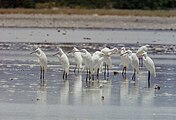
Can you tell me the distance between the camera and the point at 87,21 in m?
48.1

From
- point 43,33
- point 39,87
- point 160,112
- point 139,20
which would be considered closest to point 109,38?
point 43,33

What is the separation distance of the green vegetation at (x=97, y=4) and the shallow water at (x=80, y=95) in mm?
37341

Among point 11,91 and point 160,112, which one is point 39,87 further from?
point 160,112

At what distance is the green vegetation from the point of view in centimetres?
5925

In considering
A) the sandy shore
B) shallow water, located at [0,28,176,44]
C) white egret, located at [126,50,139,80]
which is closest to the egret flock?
white egret, located at [126,50,139,80]

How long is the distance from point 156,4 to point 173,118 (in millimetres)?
48222

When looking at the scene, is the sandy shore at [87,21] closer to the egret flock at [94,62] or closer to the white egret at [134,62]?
the egret flock at [94,62]

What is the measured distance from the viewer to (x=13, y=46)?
28906 mm

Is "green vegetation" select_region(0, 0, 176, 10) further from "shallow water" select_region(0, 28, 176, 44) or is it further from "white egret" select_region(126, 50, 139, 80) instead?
"white egret" select_region(126, 50, 139, 80)

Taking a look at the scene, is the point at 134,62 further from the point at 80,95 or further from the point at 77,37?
the point at 77,37

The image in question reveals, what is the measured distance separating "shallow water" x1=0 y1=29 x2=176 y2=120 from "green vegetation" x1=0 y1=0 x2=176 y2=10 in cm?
3734

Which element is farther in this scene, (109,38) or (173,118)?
(109,38)

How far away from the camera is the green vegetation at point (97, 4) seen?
2333 inches

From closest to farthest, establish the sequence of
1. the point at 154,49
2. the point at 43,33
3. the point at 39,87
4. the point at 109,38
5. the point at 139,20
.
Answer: the point at 39,87
the point at 154,49
the point at 109,38
the point at 43,33
the point at 139,20
